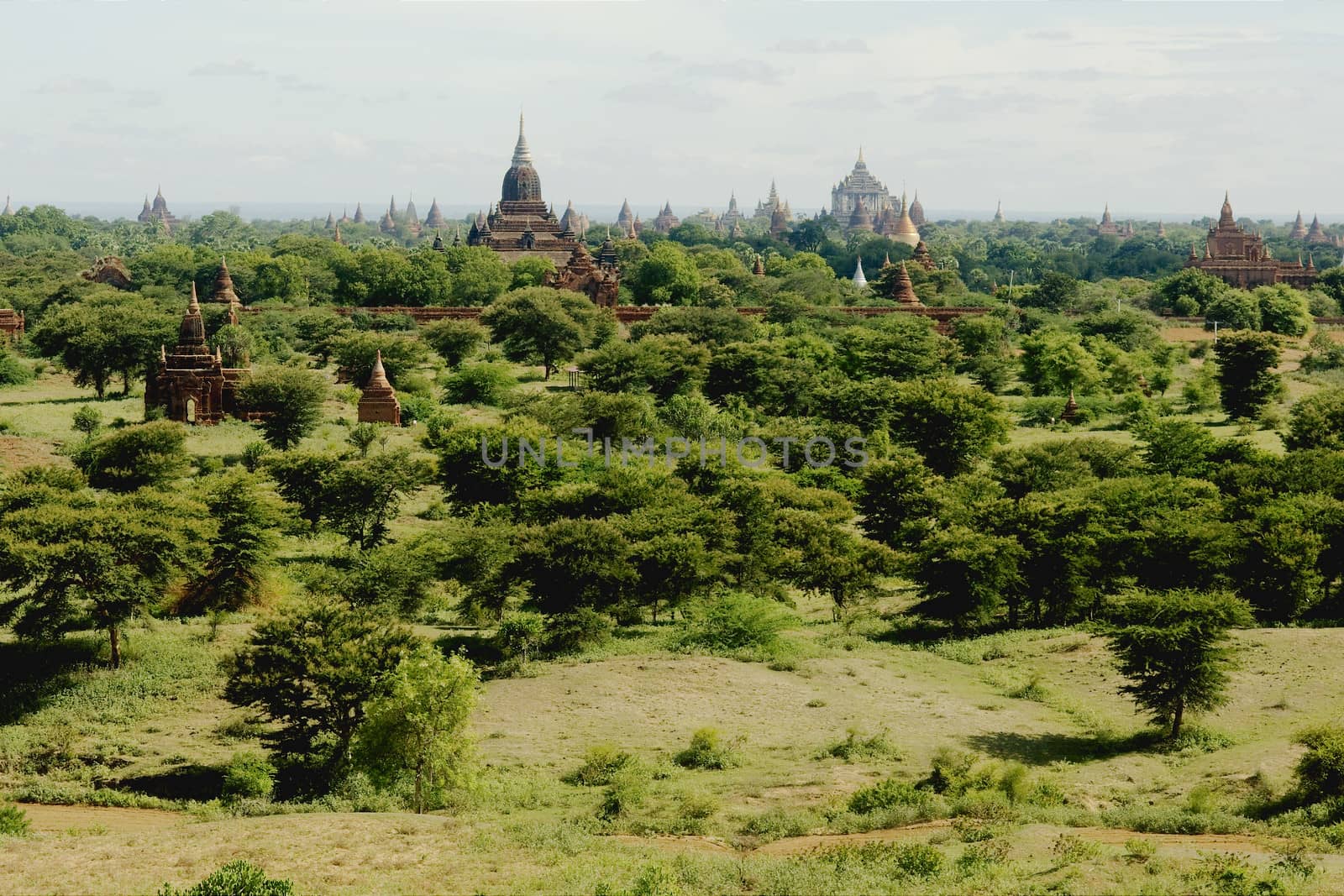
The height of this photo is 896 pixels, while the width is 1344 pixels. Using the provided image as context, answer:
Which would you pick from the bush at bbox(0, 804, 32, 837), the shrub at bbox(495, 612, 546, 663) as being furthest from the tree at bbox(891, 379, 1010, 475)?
the bush at bbox(0, 804, 32, 837)

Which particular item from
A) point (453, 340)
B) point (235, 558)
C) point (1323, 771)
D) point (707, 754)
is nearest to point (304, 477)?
point (235, 558)

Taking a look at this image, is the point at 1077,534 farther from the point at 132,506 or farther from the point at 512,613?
the point at 132,506

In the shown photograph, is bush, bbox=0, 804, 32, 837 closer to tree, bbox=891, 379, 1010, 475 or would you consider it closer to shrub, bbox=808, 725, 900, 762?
shrub, bbox=808, 725, 900, 762

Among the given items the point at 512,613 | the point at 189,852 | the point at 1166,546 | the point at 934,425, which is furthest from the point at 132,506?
the point at 934,425

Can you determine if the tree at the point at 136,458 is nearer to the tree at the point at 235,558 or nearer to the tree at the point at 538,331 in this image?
the tree at the point at 235,558

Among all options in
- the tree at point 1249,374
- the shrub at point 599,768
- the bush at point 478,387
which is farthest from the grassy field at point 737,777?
the tree at point 1249,374
